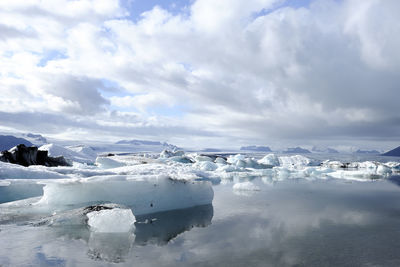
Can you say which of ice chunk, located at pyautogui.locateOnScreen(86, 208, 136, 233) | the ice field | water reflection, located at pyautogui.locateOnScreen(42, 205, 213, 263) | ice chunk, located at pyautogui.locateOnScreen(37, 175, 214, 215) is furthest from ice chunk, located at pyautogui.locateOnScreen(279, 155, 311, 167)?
ice chunk, located at pyautogui.locateOnScreen(86, 208, 136, 233)

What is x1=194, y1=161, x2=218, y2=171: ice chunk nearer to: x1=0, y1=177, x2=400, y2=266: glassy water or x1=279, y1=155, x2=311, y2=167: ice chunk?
x1=0, y1=177, x2=400, y2=266: glassy water

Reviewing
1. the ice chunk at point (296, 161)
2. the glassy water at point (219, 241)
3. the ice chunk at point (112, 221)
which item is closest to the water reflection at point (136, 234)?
the glassy water at point (219, 241)

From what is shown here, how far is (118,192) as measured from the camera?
7.58 meters

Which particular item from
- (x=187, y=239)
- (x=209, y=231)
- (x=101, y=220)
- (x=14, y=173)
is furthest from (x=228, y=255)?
(x=14, y=173)

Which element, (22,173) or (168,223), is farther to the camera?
(22,173)

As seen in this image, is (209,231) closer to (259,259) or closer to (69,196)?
(259,259)

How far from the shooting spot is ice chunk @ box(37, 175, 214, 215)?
7.27 m

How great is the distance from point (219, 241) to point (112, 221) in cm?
212

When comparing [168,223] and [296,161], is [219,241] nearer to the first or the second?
[168,223]

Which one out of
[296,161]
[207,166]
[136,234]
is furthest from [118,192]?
[296,161]

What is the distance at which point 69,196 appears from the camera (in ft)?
24.6

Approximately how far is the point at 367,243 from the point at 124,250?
447 cm

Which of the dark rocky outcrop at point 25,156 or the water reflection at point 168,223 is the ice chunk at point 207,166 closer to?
the dark rocky outcrop at point 25,156

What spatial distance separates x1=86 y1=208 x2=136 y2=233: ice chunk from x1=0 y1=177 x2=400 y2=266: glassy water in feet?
0.72
